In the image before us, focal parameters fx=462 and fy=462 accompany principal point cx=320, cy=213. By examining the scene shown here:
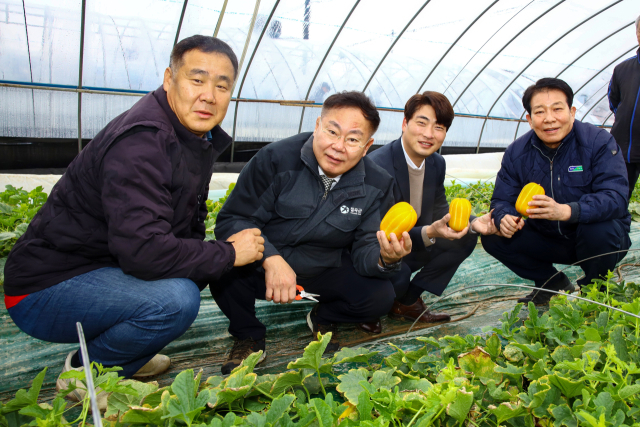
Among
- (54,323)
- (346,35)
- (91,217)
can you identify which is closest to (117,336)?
(54,323)

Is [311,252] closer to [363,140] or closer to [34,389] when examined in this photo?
[363,140]

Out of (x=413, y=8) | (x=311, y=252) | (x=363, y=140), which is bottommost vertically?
(x=311, y=252)

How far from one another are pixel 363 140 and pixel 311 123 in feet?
25.2

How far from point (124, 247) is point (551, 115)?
2577mm

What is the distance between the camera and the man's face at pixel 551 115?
2883 millimetres

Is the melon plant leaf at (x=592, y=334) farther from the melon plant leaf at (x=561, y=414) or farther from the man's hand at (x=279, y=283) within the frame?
the man's hand at (x=279, y=283)

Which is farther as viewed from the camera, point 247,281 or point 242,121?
point 242,121

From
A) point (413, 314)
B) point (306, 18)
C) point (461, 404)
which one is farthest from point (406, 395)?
point (306, 18)

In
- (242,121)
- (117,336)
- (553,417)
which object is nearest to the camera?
(553,417)

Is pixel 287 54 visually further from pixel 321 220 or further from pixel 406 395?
pixel 406 395

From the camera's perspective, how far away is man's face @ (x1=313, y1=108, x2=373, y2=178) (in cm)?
231

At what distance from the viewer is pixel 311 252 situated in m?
2.53

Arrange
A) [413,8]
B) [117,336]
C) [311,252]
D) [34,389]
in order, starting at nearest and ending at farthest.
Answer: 1. [34,389]
2. [117,336]
3. [311,252]
4. [413,8]

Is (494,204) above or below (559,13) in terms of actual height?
below
